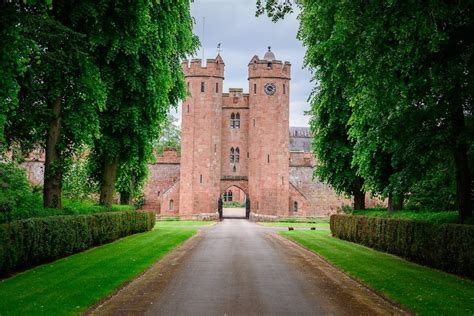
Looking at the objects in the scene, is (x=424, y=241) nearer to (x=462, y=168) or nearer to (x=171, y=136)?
(x=462, y=168)

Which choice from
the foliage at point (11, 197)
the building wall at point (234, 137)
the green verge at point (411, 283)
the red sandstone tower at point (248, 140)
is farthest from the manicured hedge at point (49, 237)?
the building wall at point (234, 137)

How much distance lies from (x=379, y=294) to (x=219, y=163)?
4908 cm

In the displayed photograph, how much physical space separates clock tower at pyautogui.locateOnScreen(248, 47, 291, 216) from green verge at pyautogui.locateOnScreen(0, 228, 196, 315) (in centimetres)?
4144

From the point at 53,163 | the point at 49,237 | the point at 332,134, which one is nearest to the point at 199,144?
the point at 332,134

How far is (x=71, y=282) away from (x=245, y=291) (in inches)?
136

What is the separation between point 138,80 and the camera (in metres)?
20.3

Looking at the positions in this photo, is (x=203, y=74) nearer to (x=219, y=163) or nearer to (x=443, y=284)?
(x=219, y=163)

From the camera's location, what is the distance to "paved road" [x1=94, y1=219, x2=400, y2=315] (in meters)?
8.91

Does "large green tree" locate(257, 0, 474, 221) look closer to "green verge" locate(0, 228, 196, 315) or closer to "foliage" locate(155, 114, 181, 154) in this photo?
"green verge" locate(0, 228, 196, 315)

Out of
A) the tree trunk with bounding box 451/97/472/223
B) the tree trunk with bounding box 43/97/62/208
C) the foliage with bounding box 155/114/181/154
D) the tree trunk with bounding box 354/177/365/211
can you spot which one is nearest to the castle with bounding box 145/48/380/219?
the foliage with bounding box 155/114/181/154

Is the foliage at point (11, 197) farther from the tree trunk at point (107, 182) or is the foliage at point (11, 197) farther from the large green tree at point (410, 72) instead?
the large green tree at point (410, 72)

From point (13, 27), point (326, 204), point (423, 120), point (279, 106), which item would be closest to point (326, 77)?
point (423, 120)

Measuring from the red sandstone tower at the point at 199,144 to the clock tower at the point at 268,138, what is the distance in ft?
13.3

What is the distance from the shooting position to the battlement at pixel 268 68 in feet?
194
